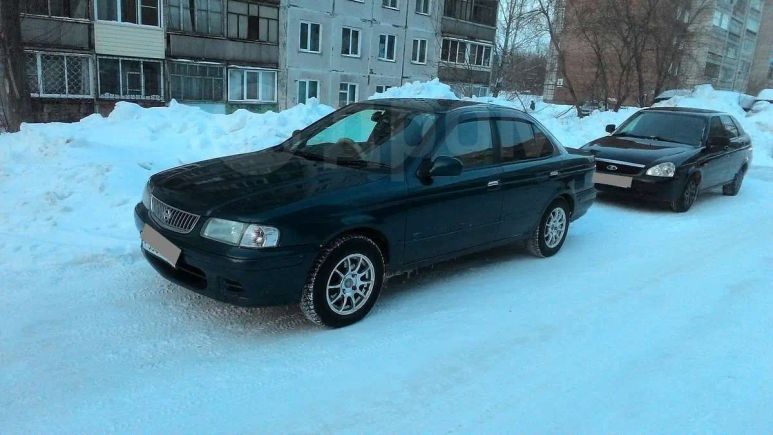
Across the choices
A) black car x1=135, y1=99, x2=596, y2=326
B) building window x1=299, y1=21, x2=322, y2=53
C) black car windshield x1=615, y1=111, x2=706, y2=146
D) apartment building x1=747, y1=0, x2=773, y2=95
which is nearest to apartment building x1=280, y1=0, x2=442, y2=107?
building window x1=299, y1=21, x2=322, y2=53

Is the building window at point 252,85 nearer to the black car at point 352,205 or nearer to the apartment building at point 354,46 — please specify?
the apartment building at point 354,46

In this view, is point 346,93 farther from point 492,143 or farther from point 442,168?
point 442,168

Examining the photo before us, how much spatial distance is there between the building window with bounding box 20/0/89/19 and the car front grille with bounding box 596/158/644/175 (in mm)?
23014

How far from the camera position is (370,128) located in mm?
5020

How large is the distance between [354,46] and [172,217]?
3232cm

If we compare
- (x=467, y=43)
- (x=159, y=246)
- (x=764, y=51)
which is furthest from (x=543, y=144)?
(x=764, y=51)

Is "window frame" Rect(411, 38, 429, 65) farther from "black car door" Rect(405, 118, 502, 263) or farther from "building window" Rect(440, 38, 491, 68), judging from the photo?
"black car door" Rect(405, 118, 502, 263)

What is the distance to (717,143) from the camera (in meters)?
9.35

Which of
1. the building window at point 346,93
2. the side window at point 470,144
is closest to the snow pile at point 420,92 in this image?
the side window at point 470,144

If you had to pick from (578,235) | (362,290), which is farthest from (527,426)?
(578,235)

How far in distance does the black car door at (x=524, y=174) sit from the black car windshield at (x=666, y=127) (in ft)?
14.5

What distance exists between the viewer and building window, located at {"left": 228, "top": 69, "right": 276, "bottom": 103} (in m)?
29.2

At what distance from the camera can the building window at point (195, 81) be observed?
1057 inches

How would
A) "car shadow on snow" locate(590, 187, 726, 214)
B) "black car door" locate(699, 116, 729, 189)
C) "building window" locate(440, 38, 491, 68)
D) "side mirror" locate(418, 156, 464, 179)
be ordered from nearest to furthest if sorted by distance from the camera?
"side mirror" locate(418, 156, 464, 179)
"car shadow on snow" locate(590, 187, 726, 214)
"black car door" locate(699, 116, 729, 189)
"building window" locate(440, 38, 491, 68)
